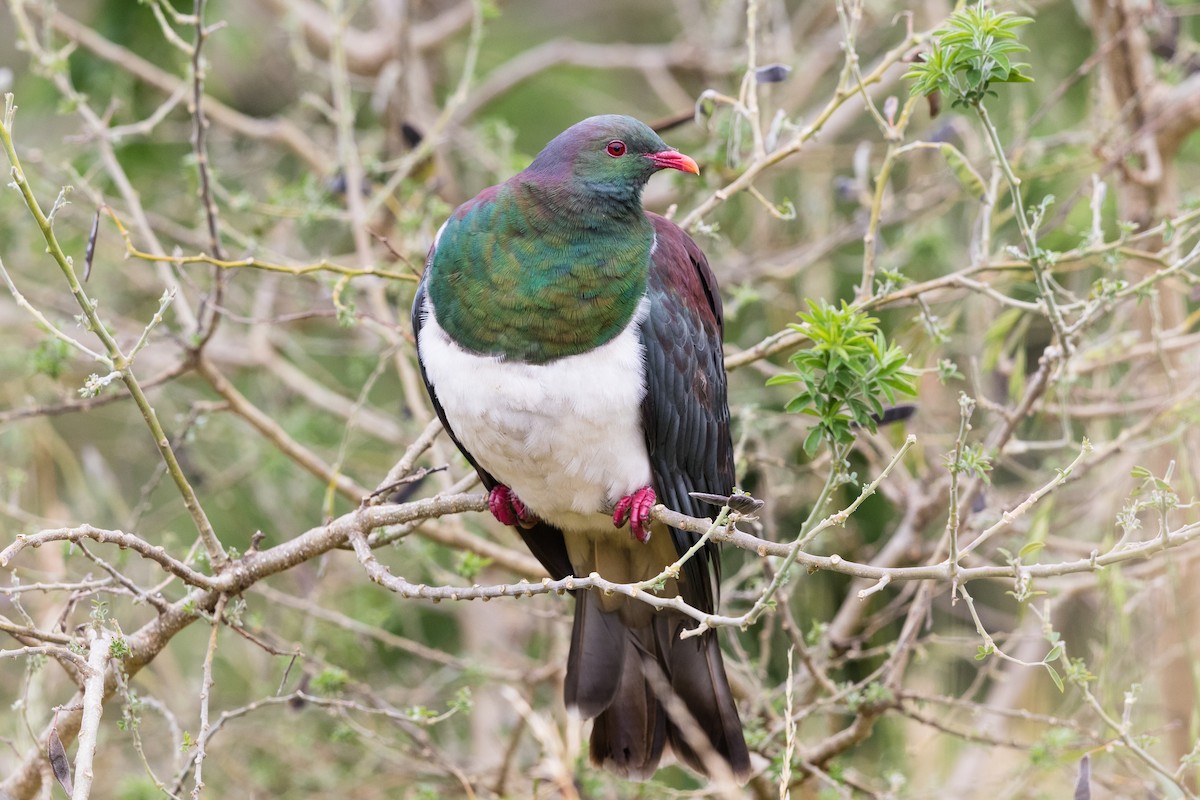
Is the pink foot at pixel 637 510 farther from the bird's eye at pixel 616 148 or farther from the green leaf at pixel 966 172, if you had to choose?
the green leaf at pixel 966 172

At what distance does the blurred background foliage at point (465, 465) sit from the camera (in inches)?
127

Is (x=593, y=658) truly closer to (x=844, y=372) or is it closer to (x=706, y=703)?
(x=706, y=703)

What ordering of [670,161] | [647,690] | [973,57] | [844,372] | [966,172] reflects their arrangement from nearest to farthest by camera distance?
1. [844,372]
2. [973,57]
3. [966,172]
4. [670,161]
5. [647,690]

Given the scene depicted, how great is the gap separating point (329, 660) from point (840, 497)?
199 centimetres

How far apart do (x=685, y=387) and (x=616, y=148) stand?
59 cm

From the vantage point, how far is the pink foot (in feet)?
10.0

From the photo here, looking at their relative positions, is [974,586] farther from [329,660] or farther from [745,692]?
[329,660]

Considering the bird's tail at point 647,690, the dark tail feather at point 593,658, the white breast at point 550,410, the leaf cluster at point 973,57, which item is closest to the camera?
the leaf cluster at point 973,57

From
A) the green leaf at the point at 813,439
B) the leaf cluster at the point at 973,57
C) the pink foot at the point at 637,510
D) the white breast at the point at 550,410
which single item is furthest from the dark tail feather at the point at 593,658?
the leaf cluster at the point at 973,57

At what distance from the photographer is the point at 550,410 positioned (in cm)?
285

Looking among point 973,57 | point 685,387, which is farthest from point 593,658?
A: point 973,57

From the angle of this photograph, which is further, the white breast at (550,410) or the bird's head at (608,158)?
the bird's head at (608,158)

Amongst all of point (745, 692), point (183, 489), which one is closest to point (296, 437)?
point (745, 692)

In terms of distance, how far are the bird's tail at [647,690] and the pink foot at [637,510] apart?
349mm
